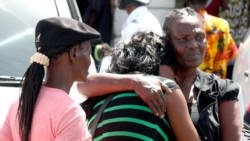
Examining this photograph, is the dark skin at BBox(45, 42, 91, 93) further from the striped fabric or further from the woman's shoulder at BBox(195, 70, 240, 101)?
the woman's shoulder at BBox(195, 70, 240, 101)

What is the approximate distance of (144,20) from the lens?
633cm

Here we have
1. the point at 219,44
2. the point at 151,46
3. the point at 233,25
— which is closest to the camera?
the point at 151,46

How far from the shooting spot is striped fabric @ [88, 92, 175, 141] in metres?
2.14

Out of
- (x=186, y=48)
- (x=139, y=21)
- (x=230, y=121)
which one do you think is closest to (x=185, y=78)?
(x=186, y=48)

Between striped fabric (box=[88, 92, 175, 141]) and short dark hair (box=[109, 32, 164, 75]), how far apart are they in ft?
0.49

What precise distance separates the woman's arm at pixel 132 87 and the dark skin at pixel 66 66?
0.70 feet

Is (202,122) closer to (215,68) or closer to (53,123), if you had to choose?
(53,123)

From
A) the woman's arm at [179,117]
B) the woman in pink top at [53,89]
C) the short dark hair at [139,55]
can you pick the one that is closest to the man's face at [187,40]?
the short dark hair at [139,55]

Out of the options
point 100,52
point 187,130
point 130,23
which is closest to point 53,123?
point 187,130

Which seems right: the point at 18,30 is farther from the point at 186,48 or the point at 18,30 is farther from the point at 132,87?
the point at 132,87

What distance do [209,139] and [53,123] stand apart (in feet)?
2.54

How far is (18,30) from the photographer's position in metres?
3.53

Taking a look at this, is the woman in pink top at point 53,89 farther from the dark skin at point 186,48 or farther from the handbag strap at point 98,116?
the dark skin at point 186,48

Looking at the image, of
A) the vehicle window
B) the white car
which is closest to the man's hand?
the vehicle window
